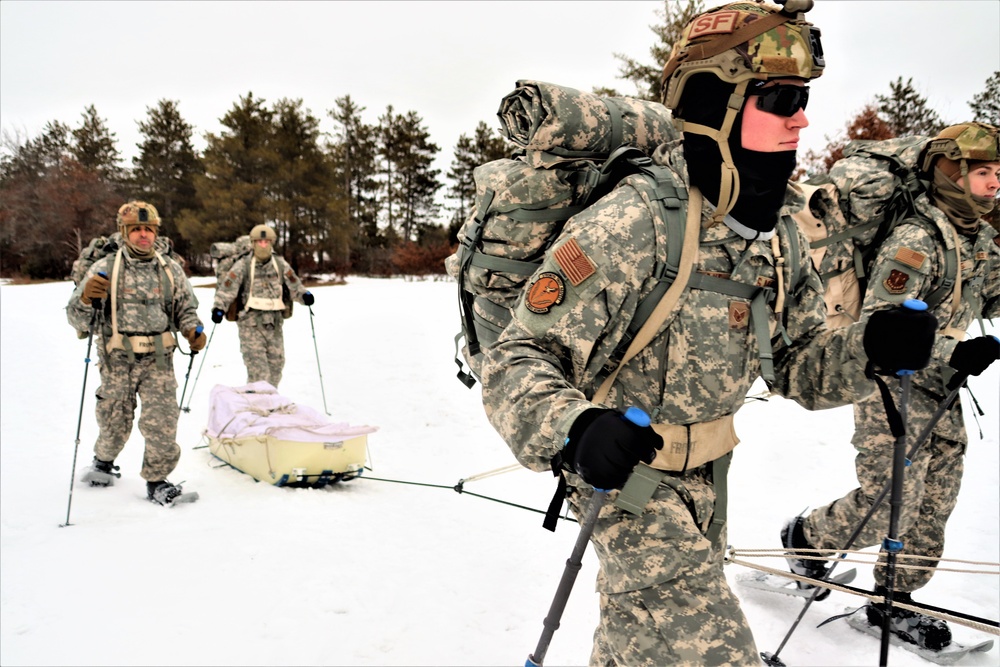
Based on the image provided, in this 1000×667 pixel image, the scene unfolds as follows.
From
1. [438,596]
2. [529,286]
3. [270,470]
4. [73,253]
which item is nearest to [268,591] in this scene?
[438,596]

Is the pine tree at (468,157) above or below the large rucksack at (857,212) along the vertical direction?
above

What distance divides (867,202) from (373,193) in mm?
42880

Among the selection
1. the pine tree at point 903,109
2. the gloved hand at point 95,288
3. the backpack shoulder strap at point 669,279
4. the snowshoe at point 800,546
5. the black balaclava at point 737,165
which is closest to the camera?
the backpack shoulder strap at point 669,279

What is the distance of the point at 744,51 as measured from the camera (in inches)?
85.7

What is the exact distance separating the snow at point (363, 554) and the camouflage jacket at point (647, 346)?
2.22 m

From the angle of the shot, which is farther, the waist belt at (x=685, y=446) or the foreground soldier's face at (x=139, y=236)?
the foreground soldier's face at (x=139, y=236)

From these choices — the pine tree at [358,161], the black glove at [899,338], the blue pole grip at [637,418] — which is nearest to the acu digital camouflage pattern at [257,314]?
the black glove at [899,338]

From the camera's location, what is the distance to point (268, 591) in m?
4.34

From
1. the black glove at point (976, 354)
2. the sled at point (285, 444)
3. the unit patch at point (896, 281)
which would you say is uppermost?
the unit patch at point (896, 281)

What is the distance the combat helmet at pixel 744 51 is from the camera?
2154 millimetres

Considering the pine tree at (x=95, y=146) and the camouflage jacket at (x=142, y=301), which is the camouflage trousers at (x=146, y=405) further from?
the pine tree at (x=95, y=146)

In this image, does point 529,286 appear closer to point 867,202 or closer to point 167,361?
point 867,202

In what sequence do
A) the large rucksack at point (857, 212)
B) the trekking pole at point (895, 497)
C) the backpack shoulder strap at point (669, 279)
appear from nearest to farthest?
1. the backpack shoulder strap at point (669, 279)
2. the trekking pole at point (895, 497)
3. the large rucksack at point (857, 212)

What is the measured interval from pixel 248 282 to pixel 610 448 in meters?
8.48
